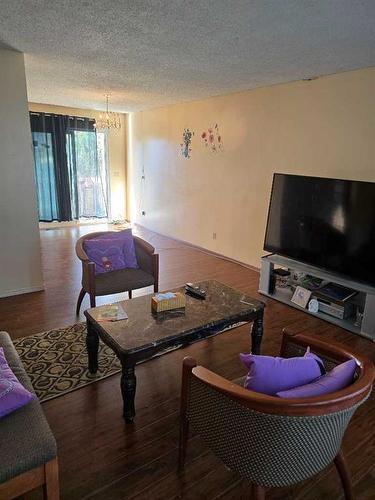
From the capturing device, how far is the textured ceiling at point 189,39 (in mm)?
2064

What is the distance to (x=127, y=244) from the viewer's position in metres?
3.42

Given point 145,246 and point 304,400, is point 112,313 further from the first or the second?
point 304,400

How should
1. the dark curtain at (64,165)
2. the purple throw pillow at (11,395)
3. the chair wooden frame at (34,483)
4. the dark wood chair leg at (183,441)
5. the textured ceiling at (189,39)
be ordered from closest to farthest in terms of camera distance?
1. the chair wooden frame at (34,483)
2. the purple throw pillow at (11,395)
3. the dark wood chair leg at (183,441)
4. the textured ceiling at (189,39)
5. the dark curtain at (64,165)

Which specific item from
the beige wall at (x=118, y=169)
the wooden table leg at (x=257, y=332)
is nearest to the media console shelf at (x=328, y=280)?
the wooden table leg at (x=257, y=332)

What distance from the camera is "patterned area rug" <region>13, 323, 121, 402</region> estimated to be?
7.44 feet

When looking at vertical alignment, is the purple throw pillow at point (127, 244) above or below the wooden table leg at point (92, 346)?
above

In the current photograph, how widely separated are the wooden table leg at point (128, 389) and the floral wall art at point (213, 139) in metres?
3.83

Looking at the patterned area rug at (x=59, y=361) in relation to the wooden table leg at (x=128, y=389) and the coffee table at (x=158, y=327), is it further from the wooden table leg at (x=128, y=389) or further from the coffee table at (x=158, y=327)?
the wooden table leg at (x=128, y=389)

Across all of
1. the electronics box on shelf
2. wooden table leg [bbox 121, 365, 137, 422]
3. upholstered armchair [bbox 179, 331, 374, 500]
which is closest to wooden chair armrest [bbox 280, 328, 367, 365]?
upholstered armchair [bbox 179, 331, 374, 500]

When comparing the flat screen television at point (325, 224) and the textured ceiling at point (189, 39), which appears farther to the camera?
the flat screen television at point (325, 224)

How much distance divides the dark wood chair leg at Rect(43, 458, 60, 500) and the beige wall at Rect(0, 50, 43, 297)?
280 centimetres

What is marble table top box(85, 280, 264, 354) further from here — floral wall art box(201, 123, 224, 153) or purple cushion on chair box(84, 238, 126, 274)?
floral wall art box(201, 123, 224, 153)

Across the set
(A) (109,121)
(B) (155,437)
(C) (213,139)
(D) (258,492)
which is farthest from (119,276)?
(A) (109,121)

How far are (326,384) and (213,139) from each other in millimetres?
4420
